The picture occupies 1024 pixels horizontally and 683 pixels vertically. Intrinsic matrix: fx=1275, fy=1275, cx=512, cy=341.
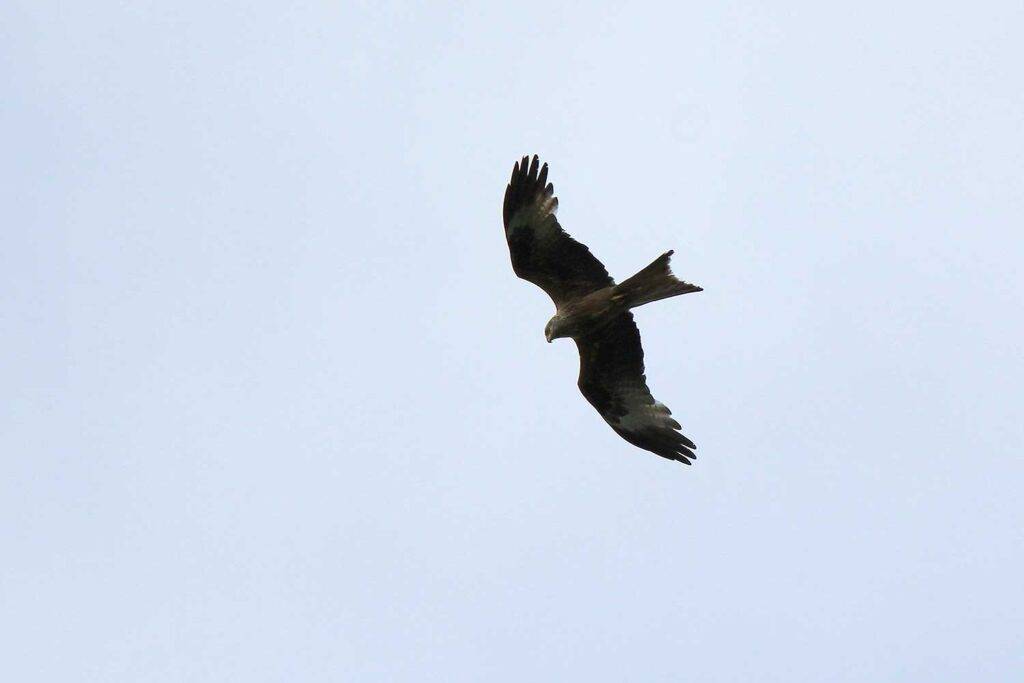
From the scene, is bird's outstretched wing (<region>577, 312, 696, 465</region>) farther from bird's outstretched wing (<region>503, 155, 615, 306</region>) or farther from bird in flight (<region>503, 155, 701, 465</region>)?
bird's outstretched wing (<region>503, 155, 615, 306</region>)

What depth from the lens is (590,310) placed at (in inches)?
610

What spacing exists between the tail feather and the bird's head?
0.94 metres

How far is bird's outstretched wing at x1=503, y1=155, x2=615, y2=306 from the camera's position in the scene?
1577cm

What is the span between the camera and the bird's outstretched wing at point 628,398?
53.5ft

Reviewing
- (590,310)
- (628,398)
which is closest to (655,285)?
(590,310)

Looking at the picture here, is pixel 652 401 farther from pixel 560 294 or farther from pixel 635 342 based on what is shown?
pixel 560 294

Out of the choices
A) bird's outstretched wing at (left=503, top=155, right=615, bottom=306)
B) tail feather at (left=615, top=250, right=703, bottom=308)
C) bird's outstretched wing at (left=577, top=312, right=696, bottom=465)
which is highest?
bird's outstretched wing at (left=503, top=155, right=615, bottom=306)

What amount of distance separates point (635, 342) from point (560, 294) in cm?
113

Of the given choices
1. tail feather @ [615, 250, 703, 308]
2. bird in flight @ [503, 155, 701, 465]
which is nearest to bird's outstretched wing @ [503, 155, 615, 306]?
bird in flight @ [503, 155, 701, 465]

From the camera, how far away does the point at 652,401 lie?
651 inches

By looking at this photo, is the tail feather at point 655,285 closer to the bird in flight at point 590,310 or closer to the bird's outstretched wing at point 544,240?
the bird in flight at point 590,310

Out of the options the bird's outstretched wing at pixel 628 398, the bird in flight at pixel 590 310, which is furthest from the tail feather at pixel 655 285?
the bird's outstretched wing at pixel 628 398

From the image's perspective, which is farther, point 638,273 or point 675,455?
point 675,455

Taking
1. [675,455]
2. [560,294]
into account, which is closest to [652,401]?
[675,455]
